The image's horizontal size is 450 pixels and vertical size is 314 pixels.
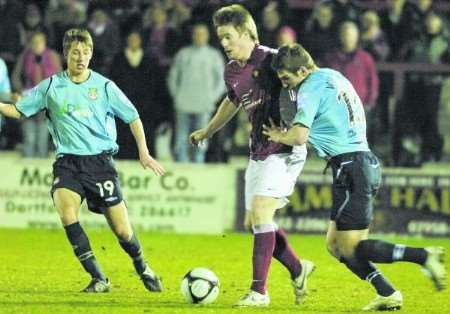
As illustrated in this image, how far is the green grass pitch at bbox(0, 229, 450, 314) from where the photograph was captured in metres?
8.97

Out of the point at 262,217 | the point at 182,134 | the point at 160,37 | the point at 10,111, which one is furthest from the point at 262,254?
the point at 160,37

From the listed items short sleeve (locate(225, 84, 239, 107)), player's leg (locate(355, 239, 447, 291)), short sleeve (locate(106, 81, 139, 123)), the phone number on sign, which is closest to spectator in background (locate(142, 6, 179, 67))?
the phone number on sign

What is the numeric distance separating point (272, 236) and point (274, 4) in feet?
26.6

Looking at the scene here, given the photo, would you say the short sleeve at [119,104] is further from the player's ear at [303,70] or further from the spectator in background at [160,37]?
the spectator in background at [160,37]

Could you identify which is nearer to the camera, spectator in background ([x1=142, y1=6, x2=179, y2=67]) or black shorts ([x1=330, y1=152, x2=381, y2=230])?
black shorts ([x1=330, y1=152, x2=381, y2=230])

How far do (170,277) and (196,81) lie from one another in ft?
17.6

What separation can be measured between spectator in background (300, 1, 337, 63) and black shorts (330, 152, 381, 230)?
301 inches

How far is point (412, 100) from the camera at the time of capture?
16.4 meters

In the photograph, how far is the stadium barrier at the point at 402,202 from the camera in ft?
51.8

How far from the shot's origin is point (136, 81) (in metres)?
16.1

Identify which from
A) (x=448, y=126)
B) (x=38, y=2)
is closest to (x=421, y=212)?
(x=448, y=126)

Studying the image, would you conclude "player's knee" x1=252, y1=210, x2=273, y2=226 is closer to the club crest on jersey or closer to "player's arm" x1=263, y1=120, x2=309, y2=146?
"player's arm" x1=263, y1=120, x2=309, y2=146

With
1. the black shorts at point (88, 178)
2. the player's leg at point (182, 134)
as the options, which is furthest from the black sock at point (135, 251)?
the player's leg at point (182, 134)

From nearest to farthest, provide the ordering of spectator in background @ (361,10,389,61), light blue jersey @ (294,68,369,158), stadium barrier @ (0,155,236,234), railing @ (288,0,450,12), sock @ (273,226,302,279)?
light blue jersey @ (294,68,369,158) → sock @ (273,226,302,279) → stadium barrier @ (0,155,236,234) → spectator in background @ (361,10,389,61) → railing @ (288,0,450,12)
